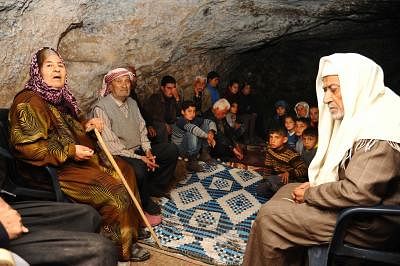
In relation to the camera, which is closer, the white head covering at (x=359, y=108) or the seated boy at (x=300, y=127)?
the white head covering at (x=359, y=108)

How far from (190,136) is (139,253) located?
2831 mm

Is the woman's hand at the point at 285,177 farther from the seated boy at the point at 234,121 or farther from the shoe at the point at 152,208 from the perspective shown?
the seated boy at the point at 234,121

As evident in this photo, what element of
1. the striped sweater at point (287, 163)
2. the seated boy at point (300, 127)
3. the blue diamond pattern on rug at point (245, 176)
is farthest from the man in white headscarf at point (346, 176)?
the seated boy at point (300, 127)

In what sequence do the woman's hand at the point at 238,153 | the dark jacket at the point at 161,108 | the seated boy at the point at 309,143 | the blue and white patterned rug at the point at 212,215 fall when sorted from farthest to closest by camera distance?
the woman's hand at the point at 238,153 → the dark jacket at the point at 161,108 → the seated boy at the point at 309,143 → the blue and white patterned rug at the point at 212,215

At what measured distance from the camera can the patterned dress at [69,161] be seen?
9.02ft

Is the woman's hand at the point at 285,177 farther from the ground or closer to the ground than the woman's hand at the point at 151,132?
closer to the ground

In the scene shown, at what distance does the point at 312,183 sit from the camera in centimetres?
271

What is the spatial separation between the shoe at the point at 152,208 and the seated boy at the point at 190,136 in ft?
5.42

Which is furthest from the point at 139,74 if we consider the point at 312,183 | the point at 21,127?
the point at 312,183

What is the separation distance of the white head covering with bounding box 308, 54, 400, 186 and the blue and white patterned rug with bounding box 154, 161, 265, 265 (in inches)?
53.3

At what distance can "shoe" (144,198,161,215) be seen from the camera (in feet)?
13.0

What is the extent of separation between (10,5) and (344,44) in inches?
340

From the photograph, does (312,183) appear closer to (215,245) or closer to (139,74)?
(215,245)

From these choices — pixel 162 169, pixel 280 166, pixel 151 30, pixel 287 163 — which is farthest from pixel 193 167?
pixel 151 30
